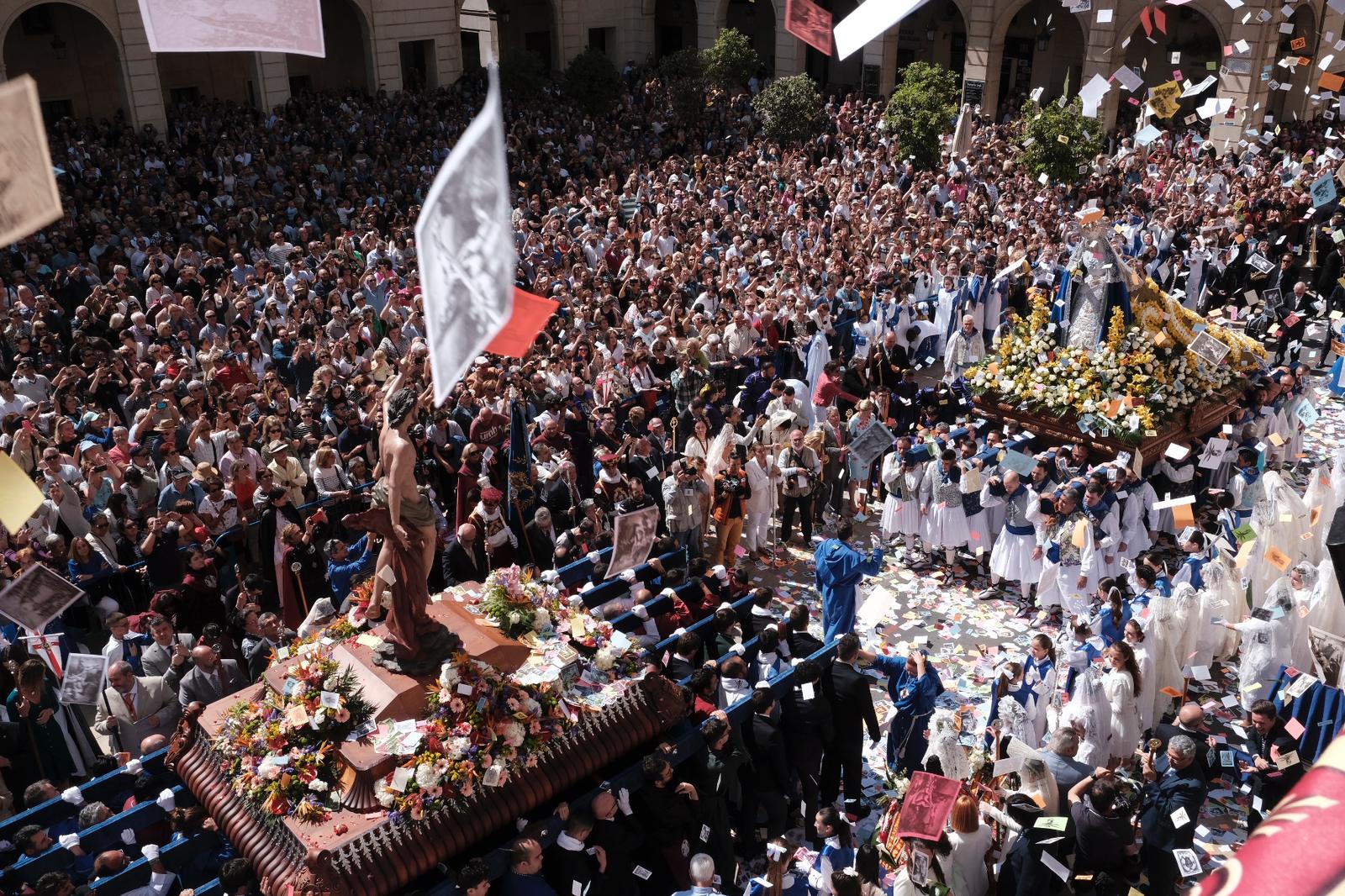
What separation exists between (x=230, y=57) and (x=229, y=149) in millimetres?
12695

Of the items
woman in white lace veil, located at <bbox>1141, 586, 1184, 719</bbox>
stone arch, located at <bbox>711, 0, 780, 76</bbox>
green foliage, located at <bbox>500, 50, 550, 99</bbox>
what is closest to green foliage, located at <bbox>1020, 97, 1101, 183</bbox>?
green foliage, located at <bbox>500, 50, 550, 99</bbox>

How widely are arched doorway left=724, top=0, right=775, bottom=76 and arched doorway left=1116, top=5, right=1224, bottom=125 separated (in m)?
13.7

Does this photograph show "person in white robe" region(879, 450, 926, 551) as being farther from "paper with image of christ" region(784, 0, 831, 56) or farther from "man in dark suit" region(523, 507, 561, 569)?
"paper with image of christ" region(784, 0, 831, 56)

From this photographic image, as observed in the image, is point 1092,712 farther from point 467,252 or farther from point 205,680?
point 467,252

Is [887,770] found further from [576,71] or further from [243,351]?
[576,71]

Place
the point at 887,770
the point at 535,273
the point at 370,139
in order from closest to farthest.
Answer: the point at 887,770
the point at 535,273
the point at 370,139

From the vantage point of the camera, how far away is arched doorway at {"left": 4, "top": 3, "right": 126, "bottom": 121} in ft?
103

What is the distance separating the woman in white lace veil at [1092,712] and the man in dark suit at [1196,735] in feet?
2.05

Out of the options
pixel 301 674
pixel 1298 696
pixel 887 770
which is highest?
pixel 301 674

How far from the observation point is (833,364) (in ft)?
46.5

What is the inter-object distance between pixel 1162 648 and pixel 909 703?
7.98 feet

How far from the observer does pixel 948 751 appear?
26.8 ft

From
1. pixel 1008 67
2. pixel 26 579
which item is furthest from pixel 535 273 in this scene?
pixel 1008 67

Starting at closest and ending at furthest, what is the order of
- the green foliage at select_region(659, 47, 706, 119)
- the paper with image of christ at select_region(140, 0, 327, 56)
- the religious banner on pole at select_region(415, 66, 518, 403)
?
the religious banner on pole at select_region(415, 66, 518, 403), the paper with image of christ at select_region(140, 0, 327, 56), the green foliage at select_region(659, 47, 706, 119)
